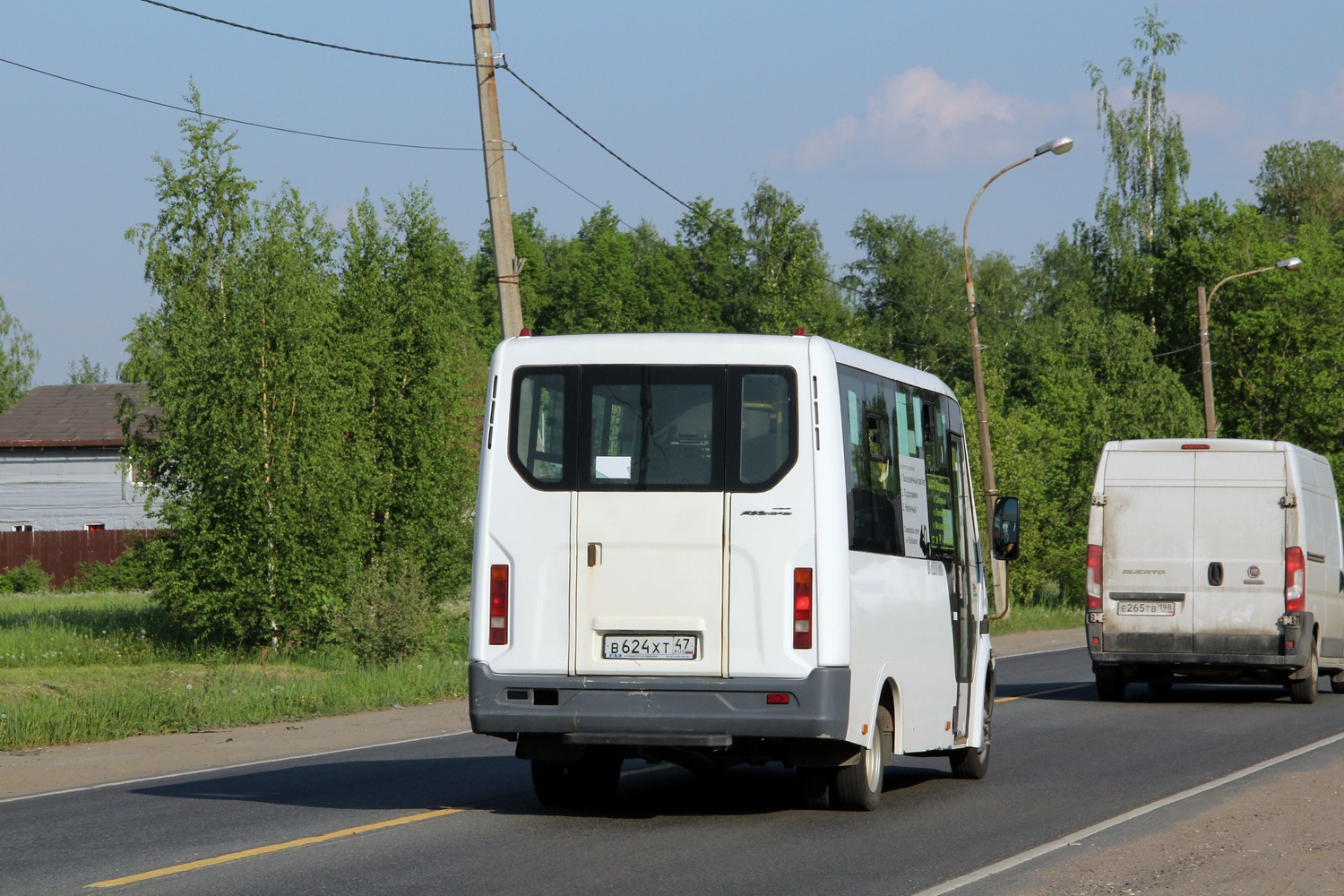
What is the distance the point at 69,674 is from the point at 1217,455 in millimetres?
15387

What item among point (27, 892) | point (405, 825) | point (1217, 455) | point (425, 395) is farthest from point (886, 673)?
point (425, 395)

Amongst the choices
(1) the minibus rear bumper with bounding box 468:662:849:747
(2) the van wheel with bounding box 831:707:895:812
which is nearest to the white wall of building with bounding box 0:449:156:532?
(2) the van wheel with bounding box 831:707:895:812

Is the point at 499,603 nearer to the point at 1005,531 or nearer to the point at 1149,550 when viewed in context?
the point at 1005,531

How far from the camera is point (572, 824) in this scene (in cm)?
995

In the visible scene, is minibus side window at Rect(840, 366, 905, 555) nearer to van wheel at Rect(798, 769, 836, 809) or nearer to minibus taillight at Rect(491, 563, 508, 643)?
van wheel at Rect(798, 769, 836, 809)

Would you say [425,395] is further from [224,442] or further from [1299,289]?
[1299,289]

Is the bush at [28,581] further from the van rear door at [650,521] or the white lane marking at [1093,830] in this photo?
the van rear door at [650,521]

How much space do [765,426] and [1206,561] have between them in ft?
36.2

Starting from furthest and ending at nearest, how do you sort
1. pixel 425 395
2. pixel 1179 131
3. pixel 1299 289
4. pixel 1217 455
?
pixel 1179 131 → pixel 1299 289 → pixel 425 395 → pixel 1217 455

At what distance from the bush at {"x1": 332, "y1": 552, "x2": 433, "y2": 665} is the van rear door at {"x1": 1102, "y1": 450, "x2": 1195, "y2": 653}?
10061 millimetres

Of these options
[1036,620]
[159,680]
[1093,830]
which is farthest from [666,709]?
[1036,620]

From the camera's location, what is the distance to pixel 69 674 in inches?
923

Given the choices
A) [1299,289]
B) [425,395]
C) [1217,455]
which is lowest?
[1217,455]

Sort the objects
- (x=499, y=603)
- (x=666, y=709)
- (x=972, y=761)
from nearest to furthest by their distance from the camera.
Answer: (x=666, y=709) → (x=499, y=603) → (x=972, y=761)
